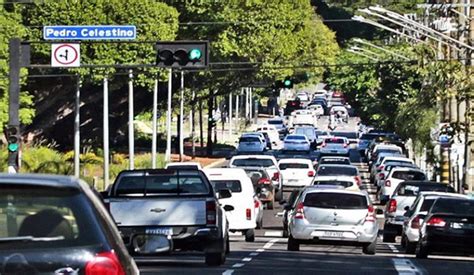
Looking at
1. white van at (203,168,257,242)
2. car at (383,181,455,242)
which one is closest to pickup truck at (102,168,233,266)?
white van at (203,168,257,242)

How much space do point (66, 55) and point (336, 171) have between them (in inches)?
473

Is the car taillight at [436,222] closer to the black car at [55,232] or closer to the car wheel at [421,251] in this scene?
the car wheel at [421,251]

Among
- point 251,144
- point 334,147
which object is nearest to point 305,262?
point 334,147

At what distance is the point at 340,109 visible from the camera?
142375mm

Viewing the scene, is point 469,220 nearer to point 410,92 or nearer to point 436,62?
point 436,62

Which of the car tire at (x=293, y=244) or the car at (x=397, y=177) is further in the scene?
the car at (x=397, y=177)

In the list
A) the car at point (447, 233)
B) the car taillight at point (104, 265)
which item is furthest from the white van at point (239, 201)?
the car taillight at point (104, 265)

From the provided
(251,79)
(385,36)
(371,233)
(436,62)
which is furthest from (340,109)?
(371,233)

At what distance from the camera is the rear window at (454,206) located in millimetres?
28469

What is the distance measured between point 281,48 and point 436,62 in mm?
29157

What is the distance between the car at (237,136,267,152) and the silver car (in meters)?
48.7

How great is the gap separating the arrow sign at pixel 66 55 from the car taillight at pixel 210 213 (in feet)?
64.7

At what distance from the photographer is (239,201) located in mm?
32156

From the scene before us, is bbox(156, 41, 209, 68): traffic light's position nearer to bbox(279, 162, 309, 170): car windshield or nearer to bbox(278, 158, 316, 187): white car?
bbox(278, 158, 316, 187): white car
